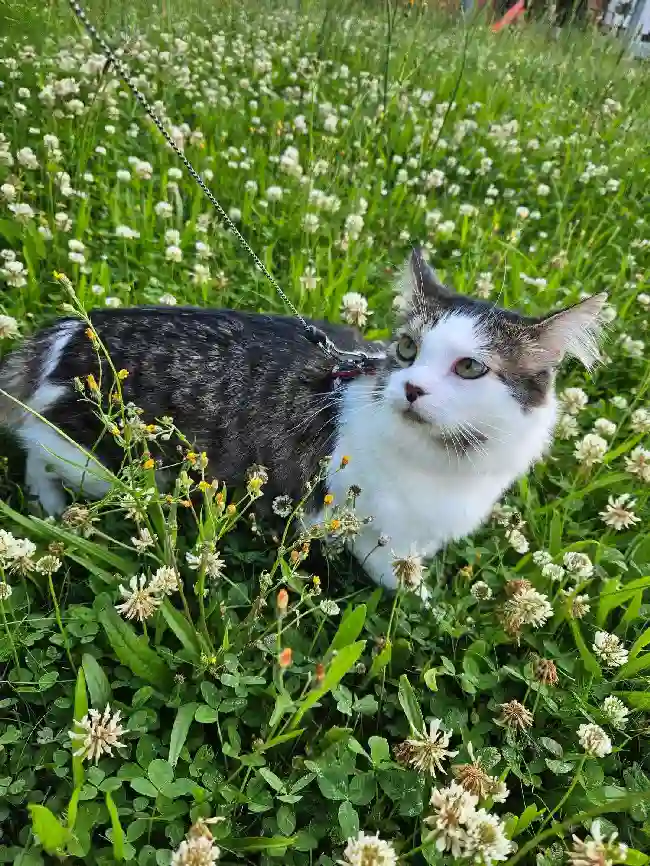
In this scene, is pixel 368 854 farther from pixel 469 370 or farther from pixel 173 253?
pixel 173 253

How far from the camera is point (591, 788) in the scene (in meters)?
1.87

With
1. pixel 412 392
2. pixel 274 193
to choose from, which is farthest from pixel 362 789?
pixel 274 193

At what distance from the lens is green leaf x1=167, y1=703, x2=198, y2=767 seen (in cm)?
171

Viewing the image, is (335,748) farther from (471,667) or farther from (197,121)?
(197,121)

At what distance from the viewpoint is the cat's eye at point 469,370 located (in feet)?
6.86

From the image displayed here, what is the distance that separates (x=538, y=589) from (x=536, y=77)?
6.98m

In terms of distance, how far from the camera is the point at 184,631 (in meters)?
1.87

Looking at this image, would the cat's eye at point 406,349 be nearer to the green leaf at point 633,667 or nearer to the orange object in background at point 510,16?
the green leaf at point 633,667

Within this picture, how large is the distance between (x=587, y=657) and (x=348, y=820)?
101cm

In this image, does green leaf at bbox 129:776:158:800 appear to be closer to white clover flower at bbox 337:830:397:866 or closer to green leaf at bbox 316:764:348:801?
green leaf at bbox 316:764:348:801

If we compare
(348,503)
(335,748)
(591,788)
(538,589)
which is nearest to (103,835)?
(335,748)

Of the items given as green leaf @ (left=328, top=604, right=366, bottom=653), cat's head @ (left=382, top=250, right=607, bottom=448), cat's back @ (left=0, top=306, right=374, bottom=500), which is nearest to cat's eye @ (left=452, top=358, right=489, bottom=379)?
cat's head @ (left=382, top=250, right=607, bottom=448)

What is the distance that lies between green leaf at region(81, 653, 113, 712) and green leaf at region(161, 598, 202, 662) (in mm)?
Result: 229

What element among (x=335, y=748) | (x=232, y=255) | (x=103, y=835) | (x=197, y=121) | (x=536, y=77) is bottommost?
(x=103, y=835)
